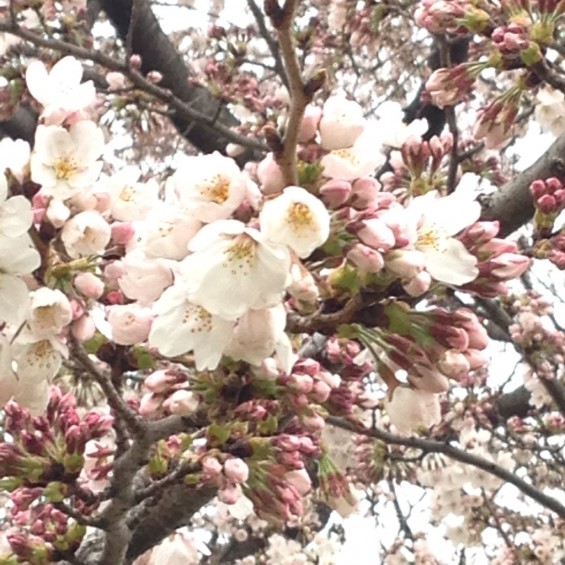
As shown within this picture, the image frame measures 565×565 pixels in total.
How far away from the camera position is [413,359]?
1.09m

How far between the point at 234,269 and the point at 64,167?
0.33 m

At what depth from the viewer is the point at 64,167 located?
1.12m

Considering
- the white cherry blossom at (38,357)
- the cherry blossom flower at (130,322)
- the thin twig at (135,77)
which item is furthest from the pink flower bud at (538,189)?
the thin twig at (135,77)

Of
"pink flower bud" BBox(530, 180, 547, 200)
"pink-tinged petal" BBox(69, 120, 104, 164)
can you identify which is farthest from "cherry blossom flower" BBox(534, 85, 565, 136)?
"pink-tinged petal" BBox(69, 120, 104, 164)

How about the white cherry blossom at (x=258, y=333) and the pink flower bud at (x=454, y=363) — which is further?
the pink flower bud at (x=454, y=363)

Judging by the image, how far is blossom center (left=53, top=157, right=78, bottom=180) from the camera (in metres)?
1.11

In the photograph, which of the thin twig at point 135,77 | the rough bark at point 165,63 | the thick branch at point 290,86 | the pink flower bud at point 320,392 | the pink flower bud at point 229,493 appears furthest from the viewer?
the rough bark at point 165,63

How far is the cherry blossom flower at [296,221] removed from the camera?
2.99ft

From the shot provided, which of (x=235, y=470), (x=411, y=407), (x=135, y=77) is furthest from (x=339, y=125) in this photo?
(x=135, y=77)

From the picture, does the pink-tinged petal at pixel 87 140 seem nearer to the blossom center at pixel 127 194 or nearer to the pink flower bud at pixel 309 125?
the blossom center at pixel 127 194

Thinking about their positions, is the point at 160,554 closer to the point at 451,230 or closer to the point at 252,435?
the point at 252,435

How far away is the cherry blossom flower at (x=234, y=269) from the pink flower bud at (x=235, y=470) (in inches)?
13.6

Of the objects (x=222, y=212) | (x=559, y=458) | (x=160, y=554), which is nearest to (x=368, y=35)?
(x=559, y=458)

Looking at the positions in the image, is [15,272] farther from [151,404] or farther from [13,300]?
[151,404]
